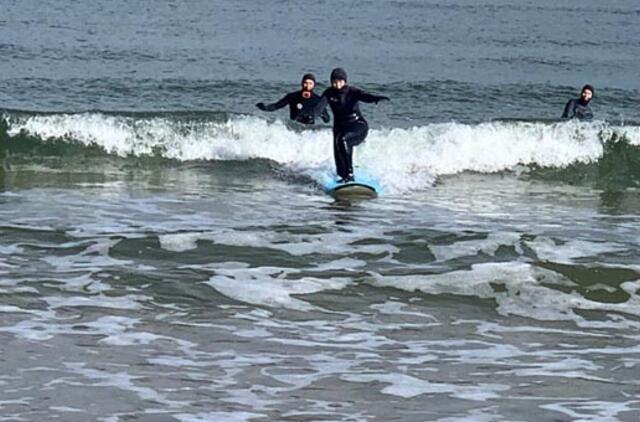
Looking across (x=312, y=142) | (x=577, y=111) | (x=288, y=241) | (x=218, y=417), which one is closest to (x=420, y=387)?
(x=218, y=417)

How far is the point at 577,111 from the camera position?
24531 millimetres

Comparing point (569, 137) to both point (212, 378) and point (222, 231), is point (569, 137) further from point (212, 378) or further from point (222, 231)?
point (212, 378)

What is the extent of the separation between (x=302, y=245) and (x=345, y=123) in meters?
5.06

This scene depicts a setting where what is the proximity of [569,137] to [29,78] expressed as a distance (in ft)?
37.6

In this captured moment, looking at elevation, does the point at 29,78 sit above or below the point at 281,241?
above

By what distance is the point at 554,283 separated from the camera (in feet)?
39.9

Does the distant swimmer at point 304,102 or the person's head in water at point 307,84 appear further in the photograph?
the distant swimmer at point 304,102

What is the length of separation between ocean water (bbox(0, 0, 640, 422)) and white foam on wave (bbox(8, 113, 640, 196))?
0.05 m

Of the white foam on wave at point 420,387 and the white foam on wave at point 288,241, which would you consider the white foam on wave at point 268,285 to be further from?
the white foam on wave at point 420,387

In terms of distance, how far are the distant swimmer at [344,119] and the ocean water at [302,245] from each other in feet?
1.76

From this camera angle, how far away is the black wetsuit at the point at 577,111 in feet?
80.1

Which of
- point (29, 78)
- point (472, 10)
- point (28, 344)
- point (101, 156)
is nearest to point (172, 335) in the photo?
point (28, 344)

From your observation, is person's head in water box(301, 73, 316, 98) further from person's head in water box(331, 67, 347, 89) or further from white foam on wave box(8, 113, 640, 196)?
person's head in water box(331, 67, 347, 89)

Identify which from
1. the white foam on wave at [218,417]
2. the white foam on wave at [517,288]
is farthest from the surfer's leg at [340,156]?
the white foam on wave at [218,417]
